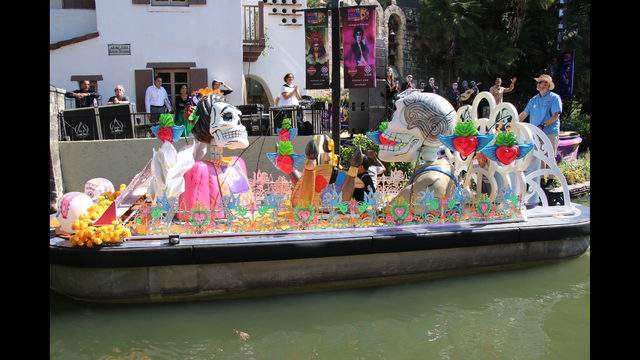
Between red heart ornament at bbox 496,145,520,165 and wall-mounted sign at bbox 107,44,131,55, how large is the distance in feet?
29.0

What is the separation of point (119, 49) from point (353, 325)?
9.12m

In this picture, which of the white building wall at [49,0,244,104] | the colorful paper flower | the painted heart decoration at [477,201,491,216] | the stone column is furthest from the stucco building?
the colorful paper flower

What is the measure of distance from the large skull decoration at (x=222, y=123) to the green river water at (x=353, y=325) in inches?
58.7

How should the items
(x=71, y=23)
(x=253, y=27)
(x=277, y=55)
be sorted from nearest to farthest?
(x=71, y=23) < (x=253, y=27) < (x=277, y=55)

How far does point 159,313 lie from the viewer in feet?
15.3

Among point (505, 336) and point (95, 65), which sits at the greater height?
point (95, 65)

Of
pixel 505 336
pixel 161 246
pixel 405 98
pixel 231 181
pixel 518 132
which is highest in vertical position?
pixel 405 98

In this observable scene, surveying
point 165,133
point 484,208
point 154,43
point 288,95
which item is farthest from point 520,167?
point 154,43

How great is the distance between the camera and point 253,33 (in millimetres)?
13539

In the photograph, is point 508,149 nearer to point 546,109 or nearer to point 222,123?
point 546,109

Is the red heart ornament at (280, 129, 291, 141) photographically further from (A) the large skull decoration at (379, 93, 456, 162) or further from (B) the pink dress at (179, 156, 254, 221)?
(A) the large skull decoration at (379, 93, 456, 162)

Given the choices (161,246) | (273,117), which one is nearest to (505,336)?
(161,246)

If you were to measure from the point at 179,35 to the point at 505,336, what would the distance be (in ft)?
31.6
